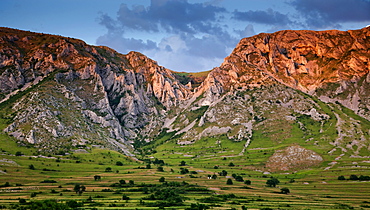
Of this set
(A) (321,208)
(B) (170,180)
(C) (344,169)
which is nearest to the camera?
(A) (321,208)

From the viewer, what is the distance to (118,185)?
16300 cm

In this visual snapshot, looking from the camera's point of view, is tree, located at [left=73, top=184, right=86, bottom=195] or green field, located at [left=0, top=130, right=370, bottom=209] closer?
green field, located at [left=0, top=130, right=370, bottom=209]

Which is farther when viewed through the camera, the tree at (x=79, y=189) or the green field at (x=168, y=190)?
the tree at (x=79, y=189)

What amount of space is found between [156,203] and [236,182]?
7316cm

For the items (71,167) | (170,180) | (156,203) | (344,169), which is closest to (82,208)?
(156,203)

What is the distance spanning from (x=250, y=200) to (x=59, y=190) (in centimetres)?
8086

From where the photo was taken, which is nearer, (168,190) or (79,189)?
(79,189)

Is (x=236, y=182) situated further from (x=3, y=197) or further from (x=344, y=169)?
(x=3, y=197)

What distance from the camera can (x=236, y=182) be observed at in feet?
608

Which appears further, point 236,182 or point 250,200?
point 236,182

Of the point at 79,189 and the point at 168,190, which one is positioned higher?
the point at 79,189

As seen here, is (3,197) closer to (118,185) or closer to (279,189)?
(118,185)

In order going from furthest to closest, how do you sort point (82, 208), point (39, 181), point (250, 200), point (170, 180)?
1. point (170, 180)
2. point (39, 181)
3. point (250, 200)
4. point (82, 208)

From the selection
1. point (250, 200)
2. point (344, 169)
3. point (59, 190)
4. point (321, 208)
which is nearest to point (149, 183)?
point (59, 190)
